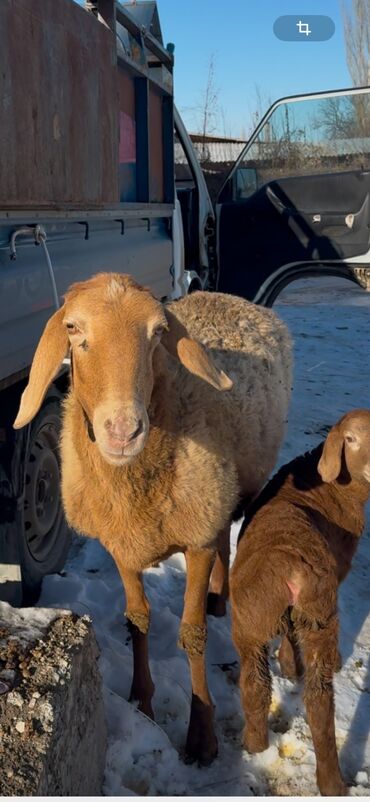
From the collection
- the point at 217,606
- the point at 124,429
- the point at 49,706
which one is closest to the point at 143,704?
the point at 217,606

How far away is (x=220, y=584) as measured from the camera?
368 centimetres

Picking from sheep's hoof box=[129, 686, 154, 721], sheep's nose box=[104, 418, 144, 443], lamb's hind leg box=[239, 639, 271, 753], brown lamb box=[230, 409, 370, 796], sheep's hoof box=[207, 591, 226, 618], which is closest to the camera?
sheep's nose box=[104, 418, 144, 443]

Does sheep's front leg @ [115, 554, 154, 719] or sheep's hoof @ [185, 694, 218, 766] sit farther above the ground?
sheep's front leg @ [115, 554, 154, 719]

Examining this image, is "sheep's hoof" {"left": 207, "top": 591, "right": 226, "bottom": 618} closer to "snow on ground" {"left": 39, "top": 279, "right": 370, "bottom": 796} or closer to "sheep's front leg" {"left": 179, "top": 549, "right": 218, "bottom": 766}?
Answer: "snow on ground" {"left": 39, "top": 279, "right": 370, "bottom": 796}

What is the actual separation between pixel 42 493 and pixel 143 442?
1620 mm

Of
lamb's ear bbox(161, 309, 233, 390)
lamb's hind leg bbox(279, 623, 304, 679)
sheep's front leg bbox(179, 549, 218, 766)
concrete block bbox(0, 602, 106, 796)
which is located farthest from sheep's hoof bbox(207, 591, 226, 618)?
lamb's ear bbox(161, 309, 233, 390)

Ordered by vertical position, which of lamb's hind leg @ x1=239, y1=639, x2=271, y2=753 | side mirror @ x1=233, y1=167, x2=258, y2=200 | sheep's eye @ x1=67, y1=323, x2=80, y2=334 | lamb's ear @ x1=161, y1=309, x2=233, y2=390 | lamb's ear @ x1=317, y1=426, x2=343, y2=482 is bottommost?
lamb's hind leg @ x1=239, y1=639, x2=271, y2=753

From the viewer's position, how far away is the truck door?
6.79 meters

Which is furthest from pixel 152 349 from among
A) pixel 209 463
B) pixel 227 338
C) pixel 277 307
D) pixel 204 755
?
pixel 277 307

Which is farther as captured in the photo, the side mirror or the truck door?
the side mirror

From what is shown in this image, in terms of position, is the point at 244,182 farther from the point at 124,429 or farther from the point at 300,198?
the point at 124,429

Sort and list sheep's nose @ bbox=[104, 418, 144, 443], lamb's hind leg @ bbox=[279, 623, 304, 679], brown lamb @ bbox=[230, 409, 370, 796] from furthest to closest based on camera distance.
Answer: lamb's hind leg @ bbox=[279, 623, 304, 679]
brown lamb @ bbox=[230, 409, 370, 796]
sheep's nose @ bbox=[104, 418, 144, 443]

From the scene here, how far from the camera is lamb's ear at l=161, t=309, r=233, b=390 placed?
2496 millimetres


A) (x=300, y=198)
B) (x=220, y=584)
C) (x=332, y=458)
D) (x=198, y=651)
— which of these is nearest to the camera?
(x=198, y=651)
